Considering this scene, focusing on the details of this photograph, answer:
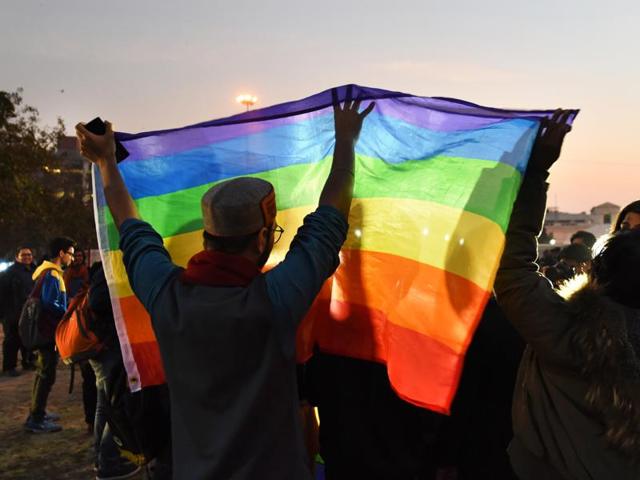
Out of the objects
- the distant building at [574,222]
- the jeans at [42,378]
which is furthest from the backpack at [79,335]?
the distant building at [574,222]

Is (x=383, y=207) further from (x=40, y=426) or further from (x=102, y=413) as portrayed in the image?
(x=40, y=426)

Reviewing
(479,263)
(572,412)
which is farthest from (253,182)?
(572,412)

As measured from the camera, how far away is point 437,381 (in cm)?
202

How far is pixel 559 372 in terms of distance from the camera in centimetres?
185

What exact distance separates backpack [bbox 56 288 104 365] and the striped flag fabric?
6.53 ft

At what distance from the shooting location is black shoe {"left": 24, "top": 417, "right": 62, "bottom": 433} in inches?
240

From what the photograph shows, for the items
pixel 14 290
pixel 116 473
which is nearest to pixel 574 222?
pixel 14 290

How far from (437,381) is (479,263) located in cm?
44

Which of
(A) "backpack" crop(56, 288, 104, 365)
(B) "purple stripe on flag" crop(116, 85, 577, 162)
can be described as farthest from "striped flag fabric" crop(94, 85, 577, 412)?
(A) "backpack" crop(56, 288, 104, 365)

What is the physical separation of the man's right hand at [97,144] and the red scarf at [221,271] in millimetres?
737

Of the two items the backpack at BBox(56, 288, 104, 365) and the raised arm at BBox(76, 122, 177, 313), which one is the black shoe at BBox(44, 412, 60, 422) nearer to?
the backpack at BBox(56, 288, 104, 365)

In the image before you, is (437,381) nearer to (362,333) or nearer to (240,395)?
(362,333)

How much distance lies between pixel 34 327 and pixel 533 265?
18.7 ft

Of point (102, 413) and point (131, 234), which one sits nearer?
point (131, 234)
